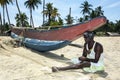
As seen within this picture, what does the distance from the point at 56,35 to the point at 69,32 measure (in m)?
1.05

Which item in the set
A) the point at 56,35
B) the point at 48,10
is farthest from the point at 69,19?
the point at 56,35

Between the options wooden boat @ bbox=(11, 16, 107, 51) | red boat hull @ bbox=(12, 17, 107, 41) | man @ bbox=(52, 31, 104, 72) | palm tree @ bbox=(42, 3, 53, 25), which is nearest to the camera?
man @ bbox=(52, 31, 104, 72)

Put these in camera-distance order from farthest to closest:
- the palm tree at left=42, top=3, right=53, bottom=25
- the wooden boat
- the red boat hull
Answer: the palm tree at left=42, top=3, right=53, bottom=25 < the wooden boat < the red boat hull

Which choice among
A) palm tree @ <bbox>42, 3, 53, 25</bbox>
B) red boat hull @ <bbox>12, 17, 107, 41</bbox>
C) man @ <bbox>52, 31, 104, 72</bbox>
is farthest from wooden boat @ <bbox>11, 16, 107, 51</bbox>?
palm tree @ <bbox>42, 3, 53, 25</bbox>

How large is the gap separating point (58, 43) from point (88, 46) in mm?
5216

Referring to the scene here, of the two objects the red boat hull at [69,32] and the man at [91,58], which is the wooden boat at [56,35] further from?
the man at [91,58]

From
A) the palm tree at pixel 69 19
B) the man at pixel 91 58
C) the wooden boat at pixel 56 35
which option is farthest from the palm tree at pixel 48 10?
the man at pixel 91 58

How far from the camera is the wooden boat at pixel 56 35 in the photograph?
36.0 ft

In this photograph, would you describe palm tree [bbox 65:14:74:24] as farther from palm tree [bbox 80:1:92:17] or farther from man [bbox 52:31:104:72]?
man [bbox 52:31:104:72]

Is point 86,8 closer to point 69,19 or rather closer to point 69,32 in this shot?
point 69,19

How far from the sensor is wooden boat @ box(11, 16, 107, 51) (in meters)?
11.0

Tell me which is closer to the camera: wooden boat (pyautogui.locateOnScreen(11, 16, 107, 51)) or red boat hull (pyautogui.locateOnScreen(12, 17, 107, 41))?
red boat hull (pyautogui.locateOnScreen(12, 17, 107, 41))

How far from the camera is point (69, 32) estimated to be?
1200cm

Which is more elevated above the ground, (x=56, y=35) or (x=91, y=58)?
(x=56, y=35)
